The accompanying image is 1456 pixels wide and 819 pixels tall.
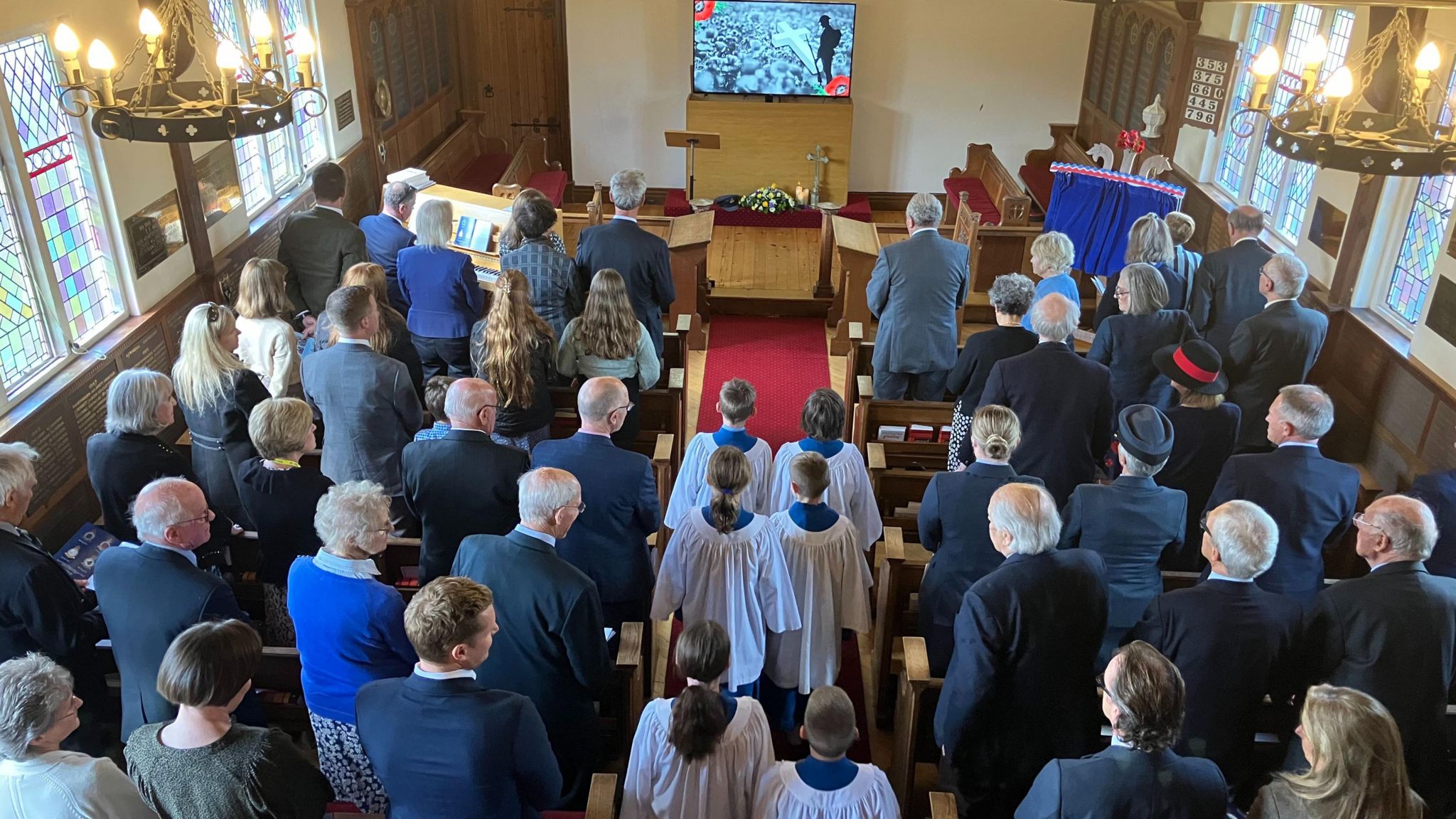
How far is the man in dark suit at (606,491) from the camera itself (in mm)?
3559

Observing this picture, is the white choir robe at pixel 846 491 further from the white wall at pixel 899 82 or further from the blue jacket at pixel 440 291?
the white wall at pixel 899 82

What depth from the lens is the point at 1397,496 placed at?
307cm

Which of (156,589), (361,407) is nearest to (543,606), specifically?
(156,589)

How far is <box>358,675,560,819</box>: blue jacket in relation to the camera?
2348mm

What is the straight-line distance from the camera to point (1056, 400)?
415 cm

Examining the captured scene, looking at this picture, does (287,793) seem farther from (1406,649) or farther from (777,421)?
(777,421)

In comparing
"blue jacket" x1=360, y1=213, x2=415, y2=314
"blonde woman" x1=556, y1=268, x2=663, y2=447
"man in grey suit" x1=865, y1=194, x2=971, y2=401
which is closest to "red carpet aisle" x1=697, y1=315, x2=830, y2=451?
"man in grey suit" x1=865, y1=194, x2=971, y2=401

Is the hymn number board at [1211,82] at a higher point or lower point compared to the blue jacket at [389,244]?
higher

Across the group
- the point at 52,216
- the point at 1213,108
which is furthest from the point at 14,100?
the point at 1213,108

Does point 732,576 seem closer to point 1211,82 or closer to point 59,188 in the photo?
point 59,188

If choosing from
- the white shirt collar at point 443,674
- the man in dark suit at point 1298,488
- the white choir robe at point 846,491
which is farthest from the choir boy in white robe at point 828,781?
the man in dark suit at point 1298,488

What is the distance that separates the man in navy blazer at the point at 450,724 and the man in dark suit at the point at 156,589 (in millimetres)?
705

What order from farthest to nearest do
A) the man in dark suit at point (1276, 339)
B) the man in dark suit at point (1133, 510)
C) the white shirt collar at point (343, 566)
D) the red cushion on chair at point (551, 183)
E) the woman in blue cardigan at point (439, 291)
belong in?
the red cushion on chair at point (551, 183), the woman in blue cardigan at point (439, 291), the man in dark suit at point (1276, 339), the man in dark suit at point (1133, 510), the white shirt collar at point (343, 566)

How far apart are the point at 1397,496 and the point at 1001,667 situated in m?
1.29
